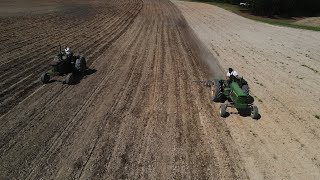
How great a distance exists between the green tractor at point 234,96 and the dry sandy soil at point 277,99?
41 cm

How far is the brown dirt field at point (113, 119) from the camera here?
898cm

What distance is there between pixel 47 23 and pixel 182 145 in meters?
22.2

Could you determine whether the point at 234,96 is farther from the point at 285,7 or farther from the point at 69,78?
the point at 285,7

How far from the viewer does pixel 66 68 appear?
49.6 ft

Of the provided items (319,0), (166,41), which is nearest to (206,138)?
(166,41)

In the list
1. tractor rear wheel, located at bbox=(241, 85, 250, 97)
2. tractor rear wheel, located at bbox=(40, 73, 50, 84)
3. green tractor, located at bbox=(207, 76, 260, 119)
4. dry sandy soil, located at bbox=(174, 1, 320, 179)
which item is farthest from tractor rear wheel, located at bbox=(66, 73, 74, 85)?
tractor rear wheel, located at bbox=(241, 85, 250, 97)

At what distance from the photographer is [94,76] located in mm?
15930

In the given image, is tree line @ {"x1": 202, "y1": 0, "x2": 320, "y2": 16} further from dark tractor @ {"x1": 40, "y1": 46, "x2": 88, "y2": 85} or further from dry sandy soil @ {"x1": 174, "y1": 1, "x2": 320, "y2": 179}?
dark tractor @ {"x1": 40, "y1": 46, "x2": 88, "y2": 85}

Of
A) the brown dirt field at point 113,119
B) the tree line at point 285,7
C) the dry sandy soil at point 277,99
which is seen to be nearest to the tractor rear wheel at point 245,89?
the dry sandy soil at point 277,99

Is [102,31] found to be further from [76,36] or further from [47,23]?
[47,23]

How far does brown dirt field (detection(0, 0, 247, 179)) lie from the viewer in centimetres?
898

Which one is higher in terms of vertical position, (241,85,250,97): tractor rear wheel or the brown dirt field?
(241,85,250,97): tractor rear wheel

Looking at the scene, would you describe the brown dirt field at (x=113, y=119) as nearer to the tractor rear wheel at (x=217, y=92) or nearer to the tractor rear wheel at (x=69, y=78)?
the tractor rear wheel at (x=69, y=78)

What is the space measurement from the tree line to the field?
2531 centimetres
